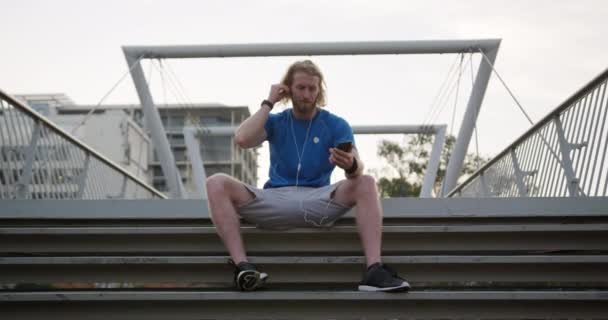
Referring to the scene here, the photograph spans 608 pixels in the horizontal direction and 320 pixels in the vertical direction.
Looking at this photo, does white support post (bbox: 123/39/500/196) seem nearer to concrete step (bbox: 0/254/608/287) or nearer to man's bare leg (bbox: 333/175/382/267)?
man's bare leg (bbox: 333/175/382/267)

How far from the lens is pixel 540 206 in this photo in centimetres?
422

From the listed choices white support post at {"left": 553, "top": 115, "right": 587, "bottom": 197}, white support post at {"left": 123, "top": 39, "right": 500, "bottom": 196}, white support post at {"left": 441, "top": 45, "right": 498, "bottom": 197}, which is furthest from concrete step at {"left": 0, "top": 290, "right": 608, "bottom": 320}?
A: white support post at {"left": 441, "top": 45, "right": 498, "bottom": 197}

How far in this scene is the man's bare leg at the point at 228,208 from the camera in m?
3.60

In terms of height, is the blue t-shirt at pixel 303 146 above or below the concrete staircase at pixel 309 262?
above

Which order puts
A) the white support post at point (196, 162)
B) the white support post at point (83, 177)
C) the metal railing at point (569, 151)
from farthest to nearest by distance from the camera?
the white support post at point (196, 162)
the white support post at point (83, 177)
the metal railing at point (569, 151)

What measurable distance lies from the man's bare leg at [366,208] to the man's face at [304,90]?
52 cm

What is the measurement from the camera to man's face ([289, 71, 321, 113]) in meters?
4.07

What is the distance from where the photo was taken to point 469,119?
1151 centimetres

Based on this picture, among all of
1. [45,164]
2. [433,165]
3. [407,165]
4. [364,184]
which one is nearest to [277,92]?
[364,184]

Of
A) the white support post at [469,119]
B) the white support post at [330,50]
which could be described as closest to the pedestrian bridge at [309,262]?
the white support post at [330,50]

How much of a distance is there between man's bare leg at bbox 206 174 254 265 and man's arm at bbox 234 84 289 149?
322mm

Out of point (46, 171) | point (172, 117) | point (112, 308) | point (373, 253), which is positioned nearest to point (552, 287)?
point (373, 253)

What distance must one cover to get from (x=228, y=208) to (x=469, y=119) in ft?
27.0

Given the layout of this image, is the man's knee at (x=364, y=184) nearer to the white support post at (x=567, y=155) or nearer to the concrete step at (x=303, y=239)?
the concrete step at (x=303, y=239)
